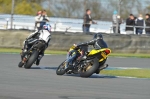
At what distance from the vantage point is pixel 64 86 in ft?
35.8

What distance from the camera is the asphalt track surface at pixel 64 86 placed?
368 inches

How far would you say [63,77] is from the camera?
516 inches

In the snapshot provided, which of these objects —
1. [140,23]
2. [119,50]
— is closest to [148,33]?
[140,23]

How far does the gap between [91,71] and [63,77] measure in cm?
66

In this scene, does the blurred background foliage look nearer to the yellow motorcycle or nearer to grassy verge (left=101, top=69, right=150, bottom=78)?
grassy verge (left=101, top=69, right=150, bottom=78)

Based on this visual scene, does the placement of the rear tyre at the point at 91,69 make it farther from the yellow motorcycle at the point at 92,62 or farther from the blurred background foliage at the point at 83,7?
the blurred background foliage at the point at 83,7

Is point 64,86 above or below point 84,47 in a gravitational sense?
below

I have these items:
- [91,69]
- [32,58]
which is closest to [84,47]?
[91,69]

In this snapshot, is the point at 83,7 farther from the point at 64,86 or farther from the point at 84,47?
the point at 64,86

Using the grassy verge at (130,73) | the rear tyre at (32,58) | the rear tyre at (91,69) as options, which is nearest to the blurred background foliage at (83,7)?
the grassy verge at (130,73)

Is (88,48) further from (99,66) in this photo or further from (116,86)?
(116,86)

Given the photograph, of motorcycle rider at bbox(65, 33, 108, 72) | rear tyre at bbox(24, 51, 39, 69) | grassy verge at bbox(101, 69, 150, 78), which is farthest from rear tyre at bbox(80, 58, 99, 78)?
rear tyre at bbox(24, 51, 39, 69)

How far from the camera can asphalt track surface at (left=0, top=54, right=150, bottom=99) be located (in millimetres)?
9352

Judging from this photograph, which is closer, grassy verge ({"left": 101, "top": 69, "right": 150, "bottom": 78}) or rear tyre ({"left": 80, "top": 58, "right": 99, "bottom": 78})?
rear tyre ({"left": 80, "top": 58, "right": 99, "bottom": 78})
